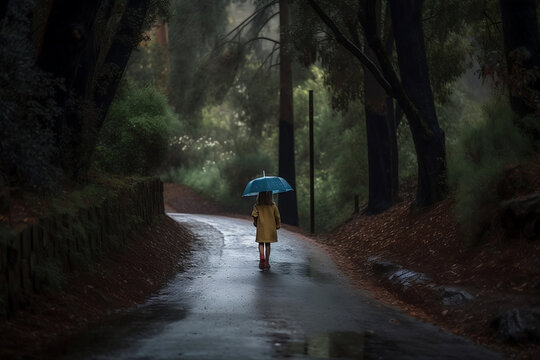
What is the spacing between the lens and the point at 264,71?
3700 centimetres

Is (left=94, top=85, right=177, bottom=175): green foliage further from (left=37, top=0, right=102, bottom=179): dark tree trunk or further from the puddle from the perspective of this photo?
the puddle

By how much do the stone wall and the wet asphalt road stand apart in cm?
98

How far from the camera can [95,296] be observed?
10.8m

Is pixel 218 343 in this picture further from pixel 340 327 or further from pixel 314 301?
pixel 314 301

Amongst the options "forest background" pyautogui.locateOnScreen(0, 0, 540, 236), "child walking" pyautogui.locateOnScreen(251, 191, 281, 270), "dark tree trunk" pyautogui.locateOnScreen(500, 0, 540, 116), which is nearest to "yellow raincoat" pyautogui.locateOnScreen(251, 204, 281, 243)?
"child walking" pyautogui.locateOnScreen(251, 191, 281, 270)

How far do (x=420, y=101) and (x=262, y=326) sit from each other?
10260 mm

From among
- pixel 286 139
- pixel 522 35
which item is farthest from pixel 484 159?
pixel 286 139

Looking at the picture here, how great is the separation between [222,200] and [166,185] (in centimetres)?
649

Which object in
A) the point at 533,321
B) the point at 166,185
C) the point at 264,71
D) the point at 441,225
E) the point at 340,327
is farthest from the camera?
the point at 166,185

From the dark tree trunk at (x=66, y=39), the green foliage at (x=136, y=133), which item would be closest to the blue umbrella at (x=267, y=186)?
the dark tree trunk at (x=66, y=39)

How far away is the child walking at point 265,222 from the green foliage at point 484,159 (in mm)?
3546

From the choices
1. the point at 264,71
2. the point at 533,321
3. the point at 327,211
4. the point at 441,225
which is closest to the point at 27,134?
the point at 533,321

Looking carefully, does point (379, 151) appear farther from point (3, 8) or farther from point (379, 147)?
point (3, 8)

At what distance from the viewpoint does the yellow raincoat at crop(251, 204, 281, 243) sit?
1510 cm
